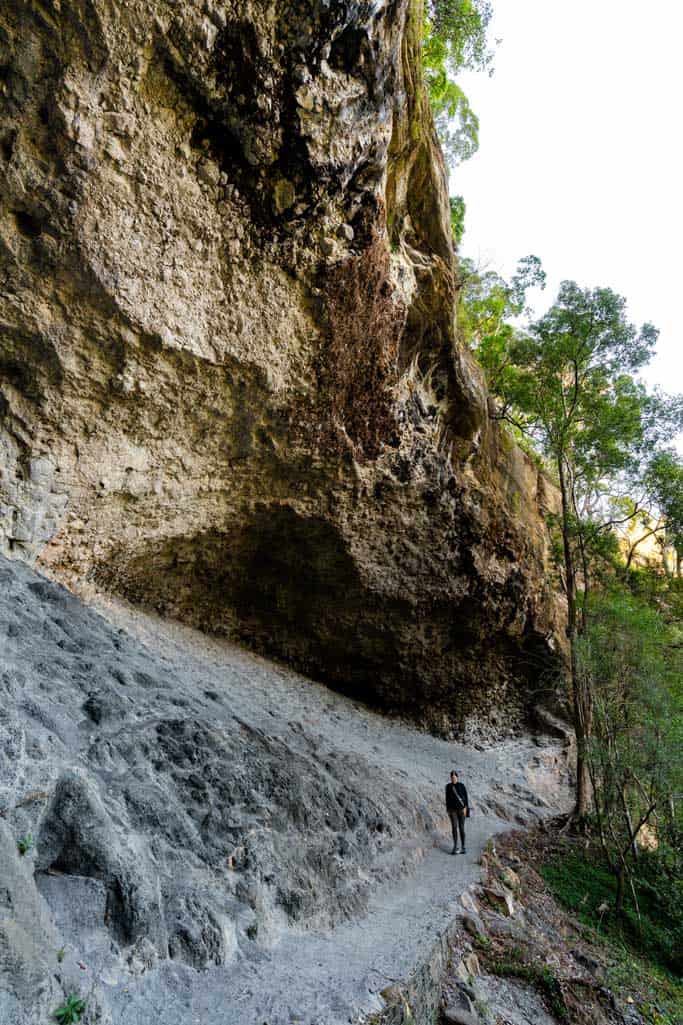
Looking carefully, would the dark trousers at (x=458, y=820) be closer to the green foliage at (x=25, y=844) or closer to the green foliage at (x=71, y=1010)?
the green foliage at (x=25, y=844)

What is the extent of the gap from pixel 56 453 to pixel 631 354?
533 inches

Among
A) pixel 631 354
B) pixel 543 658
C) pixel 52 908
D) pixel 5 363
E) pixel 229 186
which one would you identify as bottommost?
pixel 52 908

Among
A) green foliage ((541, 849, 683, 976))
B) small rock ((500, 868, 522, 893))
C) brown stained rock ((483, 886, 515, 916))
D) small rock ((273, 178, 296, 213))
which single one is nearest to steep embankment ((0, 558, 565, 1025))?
brown stained rock ((483, 886, 515, 916))

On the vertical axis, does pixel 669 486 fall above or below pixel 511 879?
above

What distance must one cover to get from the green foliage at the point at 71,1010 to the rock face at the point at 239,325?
5883 mm

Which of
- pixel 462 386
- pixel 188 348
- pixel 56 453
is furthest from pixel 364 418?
pixel 56 453

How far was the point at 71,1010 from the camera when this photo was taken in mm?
2896

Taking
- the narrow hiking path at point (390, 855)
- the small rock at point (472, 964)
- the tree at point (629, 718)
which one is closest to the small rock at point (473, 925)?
the narrow hiking path at point (390, 855)

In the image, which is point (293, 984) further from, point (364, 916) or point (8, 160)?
point (8, 160)

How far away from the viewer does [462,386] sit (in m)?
12.5

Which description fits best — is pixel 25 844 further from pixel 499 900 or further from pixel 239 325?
pixel 239 325

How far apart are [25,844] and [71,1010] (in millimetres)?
1075

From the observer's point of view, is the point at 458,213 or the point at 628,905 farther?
the point at 458,213

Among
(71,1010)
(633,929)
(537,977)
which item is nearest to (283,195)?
(71,1010)
